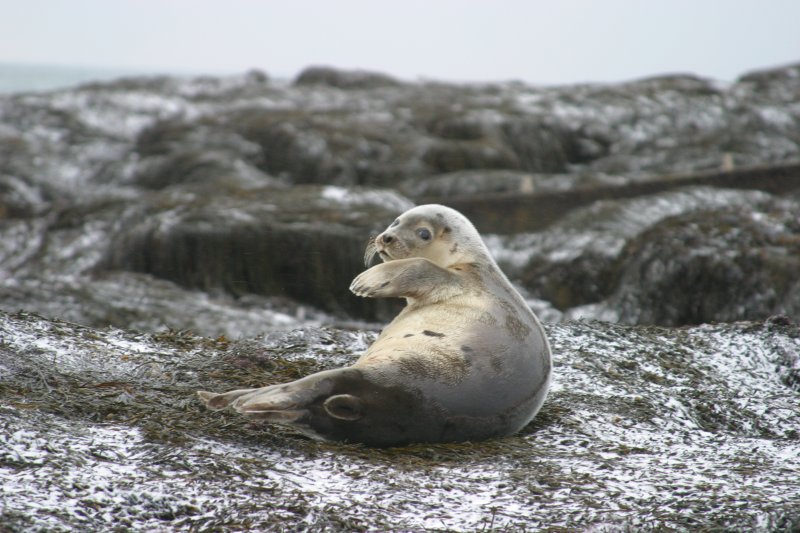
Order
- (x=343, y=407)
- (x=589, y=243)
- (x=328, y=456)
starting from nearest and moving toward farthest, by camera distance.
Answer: (x=328, y=456)
(x=343, y=407)
(x=589, y=243)

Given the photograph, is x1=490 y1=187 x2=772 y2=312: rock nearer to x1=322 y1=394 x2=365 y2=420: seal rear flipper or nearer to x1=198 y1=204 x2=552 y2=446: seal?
x1=198 y1=204 x2=552 y2=446: seal

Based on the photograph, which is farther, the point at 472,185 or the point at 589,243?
the point at 472,185

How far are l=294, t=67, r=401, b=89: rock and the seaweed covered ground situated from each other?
80.7 ft

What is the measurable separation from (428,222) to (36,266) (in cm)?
1068

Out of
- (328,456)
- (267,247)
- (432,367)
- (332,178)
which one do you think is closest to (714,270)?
(267,247)

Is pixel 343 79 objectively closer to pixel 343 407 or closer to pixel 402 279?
pixel 402 279

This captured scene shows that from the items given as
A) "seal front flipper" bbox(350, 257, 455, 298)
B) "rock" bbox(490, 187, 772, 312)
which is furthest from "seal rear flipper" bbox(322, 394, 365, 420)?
"rock" bbox(490, 187, 772, 312)

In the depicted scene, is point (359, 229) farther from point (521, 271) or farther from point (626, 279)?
point (626, 279)

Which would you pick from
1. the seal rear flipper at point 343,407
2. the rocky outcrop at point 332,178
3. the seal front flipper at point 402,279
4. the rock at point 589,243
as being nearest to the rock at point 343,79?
the rocky outcrop at point 332,178

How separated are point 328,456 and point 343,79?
27.3 m

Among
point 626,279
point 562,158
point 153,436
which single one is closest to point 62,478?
point 153,436

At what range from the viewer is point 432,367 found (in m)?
4.89

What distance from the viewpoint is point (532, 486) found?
4.45 metres

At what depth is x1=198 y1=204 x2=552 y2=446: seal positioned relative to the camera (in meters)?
4.77
